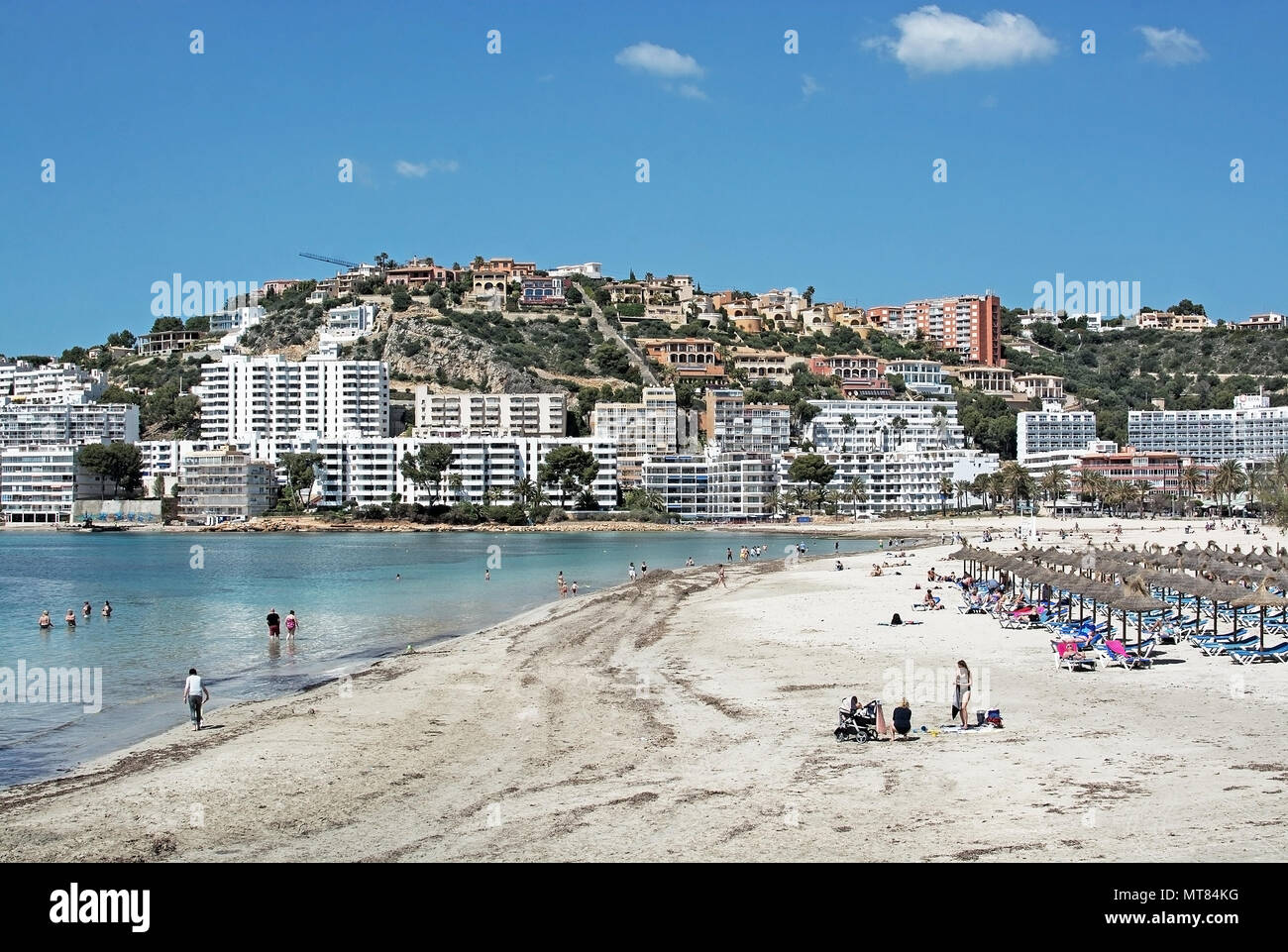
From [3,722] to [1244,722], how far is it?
20263mm

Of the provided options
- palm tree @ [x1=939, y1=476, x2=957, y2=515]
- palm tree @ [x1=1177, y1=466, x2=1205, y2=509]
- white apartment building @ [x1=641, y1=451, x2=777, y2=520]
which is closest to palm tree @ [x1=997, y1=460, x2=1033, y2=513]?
palm tree @ [x1=939, y1=476, x2=957, y2=515]

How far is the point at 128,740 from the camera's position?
1945cm

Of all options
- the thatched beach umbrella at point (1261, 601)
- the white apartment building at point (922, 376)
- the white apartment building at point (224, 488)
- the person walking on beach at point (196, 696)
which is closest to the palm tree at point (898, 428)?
the white apartment building at point (922, 376)

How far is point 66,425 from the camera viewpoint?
163250 millimetres

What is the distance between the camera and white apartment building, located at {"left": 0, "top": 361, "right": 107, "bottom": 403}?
573 feet

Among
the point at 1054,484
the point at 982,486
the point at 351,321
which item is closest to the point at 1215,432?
the point at 1054,484

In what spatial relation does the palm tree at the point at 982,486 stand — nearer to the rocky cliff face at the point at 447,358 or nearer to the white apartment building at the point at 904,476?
the white apartment building at the point at 904,476

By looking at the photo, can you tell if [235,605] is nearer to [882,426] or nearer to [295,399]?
[295,399]

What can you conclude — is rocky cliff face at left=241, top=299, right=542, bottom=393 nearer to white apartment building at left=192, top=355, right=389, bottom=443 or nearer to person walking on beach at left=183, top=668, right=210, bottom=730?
white apartment building at left=192, top=355, right=389, bottom=443

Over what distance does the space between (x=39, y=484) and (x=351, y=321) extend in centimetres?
5234

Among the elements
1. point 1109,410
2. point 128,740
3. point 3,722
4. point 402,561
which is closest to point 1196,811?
point 128,740

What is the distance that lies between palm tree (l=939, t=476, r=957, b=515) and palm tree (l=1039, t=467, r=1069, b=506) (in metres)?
9.67

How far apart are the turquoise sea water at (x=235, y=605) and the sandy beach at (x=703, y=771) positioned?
189 centimetres
